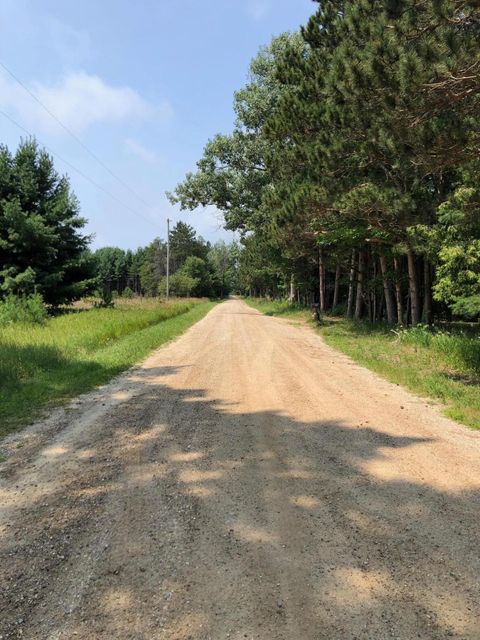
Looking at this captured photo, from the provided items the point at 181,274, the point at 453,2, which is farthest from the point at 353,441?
the point at 181,274

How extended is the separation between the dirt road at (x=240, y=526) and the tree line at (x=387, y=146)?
5136mm

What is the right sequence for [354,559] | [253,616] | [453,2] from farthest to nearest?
[453,2]
[354,559]
[253,616]

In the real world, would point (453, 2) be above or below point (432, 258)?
above

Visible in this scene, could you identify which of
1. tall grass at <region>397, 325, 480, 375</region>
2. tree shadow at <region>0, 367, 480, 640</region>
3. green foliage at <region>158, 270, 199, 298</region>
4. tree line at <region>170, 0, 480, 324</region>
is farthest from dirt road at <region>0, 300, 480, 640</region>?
green foliage at <region>158, 270, 199, 298</region>

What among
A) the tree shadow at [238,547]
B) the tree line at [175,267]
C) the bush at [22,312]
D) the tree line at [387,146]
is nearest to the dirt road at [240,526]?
the tree shadow at [238,547]

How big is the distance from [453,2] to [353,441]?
6.60 m

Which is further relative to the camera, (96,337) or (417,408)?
(96,337)

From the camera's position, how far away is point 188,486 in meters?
4.11

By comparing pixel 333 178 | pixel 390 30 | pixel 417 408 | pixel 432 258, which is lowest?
pixel 417 408

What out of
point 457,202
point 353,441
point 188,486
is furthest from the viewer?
point 457,202

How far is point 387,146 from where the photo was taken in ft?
32.6

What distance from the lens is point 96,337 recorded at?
14305 mm

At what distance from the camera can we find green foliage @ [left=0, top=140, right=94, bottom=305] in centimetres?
2447

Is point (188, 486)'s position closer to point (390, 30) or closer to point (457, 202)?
point (457, 202)
